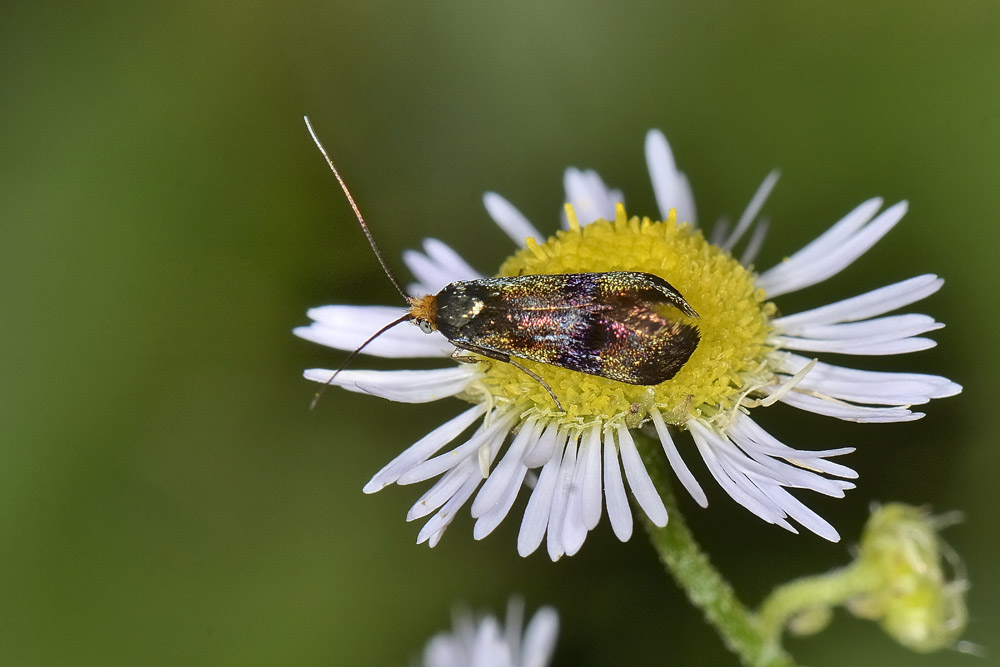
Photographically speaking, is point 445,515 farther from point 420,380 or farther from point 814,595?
point 814,595

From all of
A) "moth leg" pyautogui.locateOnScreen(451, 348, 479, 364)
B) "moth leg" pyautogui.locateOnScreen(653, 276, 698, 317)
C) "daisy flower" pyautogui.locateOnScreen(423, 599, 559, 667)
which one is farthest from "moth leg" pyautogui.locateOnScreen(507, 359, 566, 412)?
"daisy flower" pyautogui.locateOnScreen(423, 599, 559, 667)

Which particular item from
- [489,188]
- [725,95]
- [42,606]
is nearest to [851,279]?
[725,95]

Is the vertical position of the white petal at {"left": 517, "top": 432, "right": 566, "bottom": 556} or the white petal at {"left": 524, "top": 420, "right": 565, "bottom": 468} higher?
the white petal at {"left": 524, "top": 420, "right": 565, "bottom": 468}

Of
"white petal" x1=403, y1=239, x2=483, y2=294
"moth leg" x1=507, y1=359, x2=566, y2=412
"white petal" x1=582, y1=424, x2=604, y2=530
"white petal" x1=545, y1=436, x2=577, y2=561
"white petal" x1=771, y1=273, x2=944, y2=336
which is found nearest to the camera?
"white petal" x1=545, y1=436, x2=577, y2=561

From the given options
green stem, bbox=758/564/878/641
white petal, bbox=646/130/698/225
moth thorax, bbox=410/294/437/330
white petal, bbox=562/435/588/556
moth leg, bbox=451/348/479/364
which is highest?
white petal, bbox=646/130/698/225

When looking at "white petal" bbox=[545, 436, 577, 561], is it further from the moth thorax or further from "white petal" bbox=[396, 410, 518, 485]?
the moth thorax

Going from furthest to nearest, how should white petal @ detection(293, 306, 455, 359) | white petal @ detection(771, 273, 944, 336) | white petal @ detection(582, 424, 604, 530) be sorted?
white petal @ detection(293, 306, 455, 359)
white petal @ detection(771, 273, 944, 336)
white petal @ detection(582, 424, 604, 530)

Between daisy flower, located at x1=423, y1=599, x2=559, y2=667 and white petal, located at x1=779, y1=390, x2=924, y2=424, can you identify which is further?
daisy flower, located at x1=423, y1=599, x2=559, y2=667
